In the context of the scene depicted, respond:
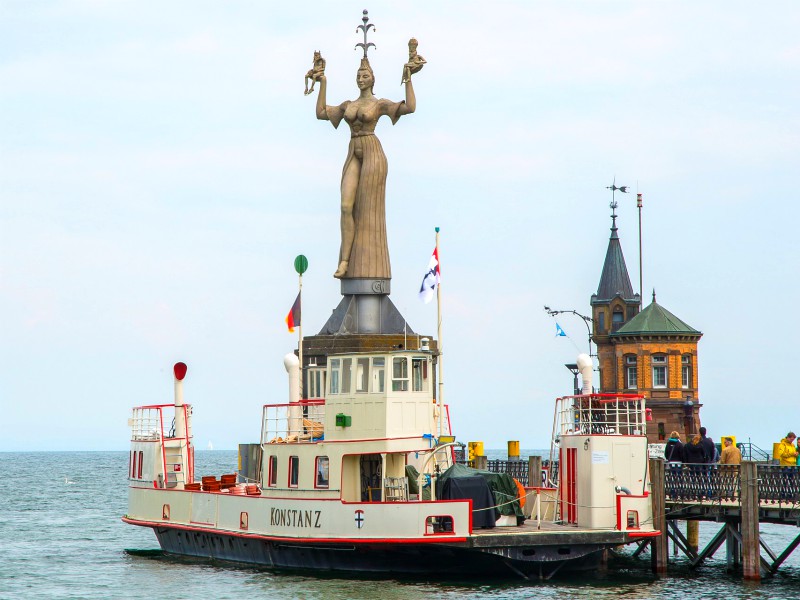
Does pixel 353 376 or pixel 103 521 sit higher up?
pixel 353 376

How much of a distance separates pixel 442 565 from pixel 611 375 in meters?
46.7

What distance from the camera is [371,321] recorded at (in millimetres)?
51625

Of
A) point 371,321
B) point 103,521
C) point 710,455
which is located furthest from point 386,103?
point 103,521

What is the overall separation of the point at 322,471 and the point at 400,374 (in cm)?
342

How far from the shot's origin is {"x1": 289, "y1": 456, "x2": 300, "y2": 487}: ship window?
37.2 m

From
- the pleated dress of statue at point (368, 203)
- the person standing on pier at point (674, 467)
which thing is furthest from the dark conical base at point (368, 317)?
the person standing on pier at point (674, 467)

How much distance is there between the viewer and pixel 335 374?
37.0 meters

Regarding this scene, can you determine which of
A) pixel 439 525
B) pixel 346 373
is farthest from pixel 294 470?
pixel 439 525

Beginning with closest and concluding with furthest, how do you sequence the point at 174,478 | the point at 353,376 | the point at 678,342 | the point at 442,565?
the point at 442,565 → the point at 353,376 → the point at 174,478 → the point at 678,342

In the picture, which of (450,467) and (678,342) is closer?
(450,467)

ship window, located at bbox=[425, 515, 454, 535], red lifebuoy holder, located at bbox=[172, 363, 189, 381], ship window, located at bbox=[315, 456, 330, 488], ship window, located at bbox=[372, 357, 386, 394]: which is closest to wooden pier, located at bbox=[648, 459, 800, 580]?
ship window, located at bbox=[425, 515, 454, 535]

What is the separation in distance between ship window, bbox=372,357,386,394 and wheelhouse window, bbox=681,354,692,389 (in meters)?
42.7

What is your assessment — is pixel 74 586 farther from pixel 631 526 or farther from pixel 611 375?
pixel 611 375

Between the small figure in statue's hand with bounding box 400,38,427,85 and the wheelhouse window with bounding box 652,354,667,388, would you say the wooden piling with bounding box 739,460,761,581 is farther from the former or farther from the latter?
the wheelhouse window with bounding box 652,354,667,388
